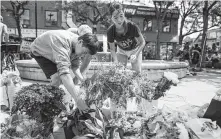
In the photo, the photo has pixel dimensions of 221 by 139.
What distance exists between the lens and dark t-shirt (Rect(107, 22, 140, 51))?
3369 mm

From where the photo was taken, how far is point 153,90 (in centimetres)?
252

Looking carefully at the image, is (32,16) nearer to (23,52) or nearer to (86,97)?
(23,52)

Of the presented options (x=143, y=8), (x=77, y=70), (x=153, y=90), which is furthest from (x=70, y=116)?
(x=143, y=8)

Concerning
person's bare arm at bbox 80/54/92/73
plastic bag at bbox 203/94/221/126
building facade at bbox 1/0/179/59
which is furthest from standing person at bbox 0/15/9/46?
building facade at bbox 1/0/179/59

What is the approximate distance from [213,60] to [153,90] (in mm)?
13221

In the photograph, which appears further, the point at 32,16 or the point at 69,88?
the point at 32,16

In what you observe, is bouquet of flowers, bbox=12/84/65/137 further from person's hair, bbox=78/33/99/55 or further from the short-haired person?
→ person's hair, bbox=78/33/99/55

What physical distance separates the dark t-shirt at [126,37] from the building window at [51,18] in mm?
24937

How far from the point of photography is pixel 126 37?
341 centimetres

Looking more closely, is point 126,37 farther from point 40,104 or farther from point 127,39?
point 40,104

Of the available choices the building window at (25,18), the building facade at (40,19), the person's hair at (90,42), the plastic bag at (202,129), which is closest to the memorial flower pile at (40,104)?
the person's hair at (90,42)

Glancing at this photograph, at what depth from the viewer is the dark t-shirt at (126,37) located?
3369 millimetres

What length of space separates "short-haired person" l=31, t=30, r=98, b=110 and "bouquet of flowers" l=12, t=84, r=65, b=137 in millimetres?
165

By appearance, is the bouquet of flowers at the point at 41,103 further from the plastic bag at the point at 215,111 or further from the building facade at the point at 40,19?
the building facade at the point at 40,19
